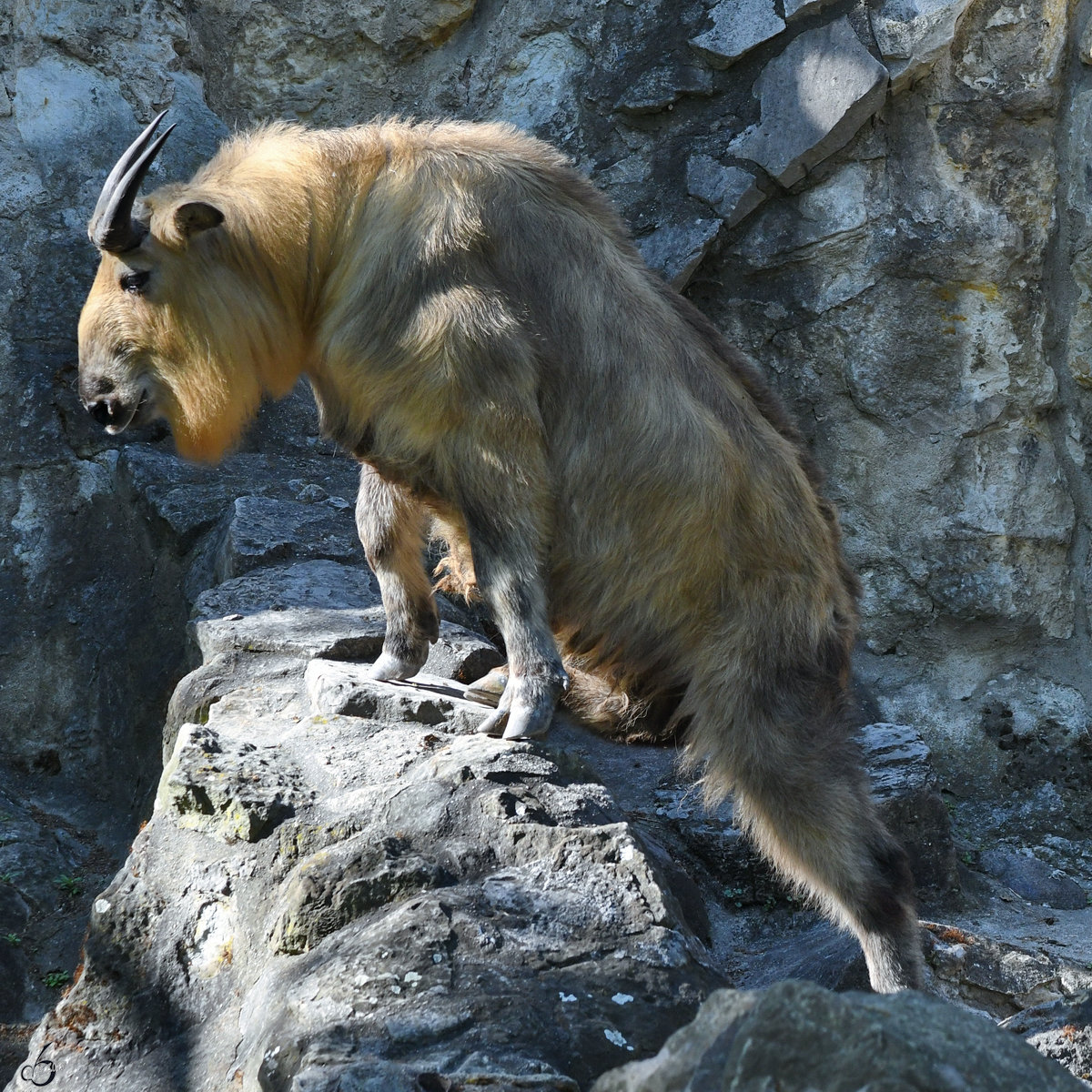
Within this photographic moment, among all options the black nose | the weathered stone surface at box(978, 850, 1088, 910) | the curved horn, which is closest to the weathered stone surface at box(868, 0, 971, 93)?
the weathered stone surface at box(978, 850, 1088, 910)

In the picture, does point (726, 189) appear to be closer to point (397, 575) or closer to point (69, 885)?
point (397, 575)

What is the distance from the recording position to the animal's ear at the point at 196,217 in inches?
125

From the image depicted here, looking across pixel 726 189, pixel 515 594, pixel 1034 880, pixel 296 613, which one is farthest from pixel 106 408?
pixel 1034 880

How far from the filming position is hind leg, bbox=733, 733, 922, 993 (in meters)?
3.08

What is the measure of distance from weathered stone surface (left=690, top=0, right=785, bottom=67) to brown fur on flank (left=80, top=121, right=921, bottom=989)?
2.46 meters

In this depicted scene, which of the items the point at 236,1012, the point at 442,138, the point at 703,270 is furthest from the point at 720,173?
the point at 236,1012

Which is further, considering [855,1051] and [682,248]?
[682,248]

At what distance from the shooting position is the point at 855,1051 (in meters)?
1.33

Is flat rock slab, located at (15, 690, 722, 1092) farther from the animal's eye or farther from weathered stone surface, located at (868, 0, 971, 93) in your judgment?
weathered stone surface, located at (868, 0, 971, 93)

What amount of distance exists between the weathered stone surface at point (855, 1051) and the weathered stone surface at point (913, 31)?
4.84 meters

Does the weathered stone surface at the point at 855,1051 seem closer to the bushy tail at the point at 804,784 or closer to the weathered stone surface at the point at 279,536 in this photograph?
the bushy tail at the point at 804,784

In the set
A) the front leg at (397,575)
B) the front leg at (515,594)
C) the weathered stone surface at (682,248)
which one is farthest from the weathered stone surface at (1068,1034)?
the weathered stone surface at (682,248)

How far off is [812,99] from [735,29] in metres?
0.49

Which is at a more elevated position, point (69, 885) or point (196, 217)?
point (196, 217)
